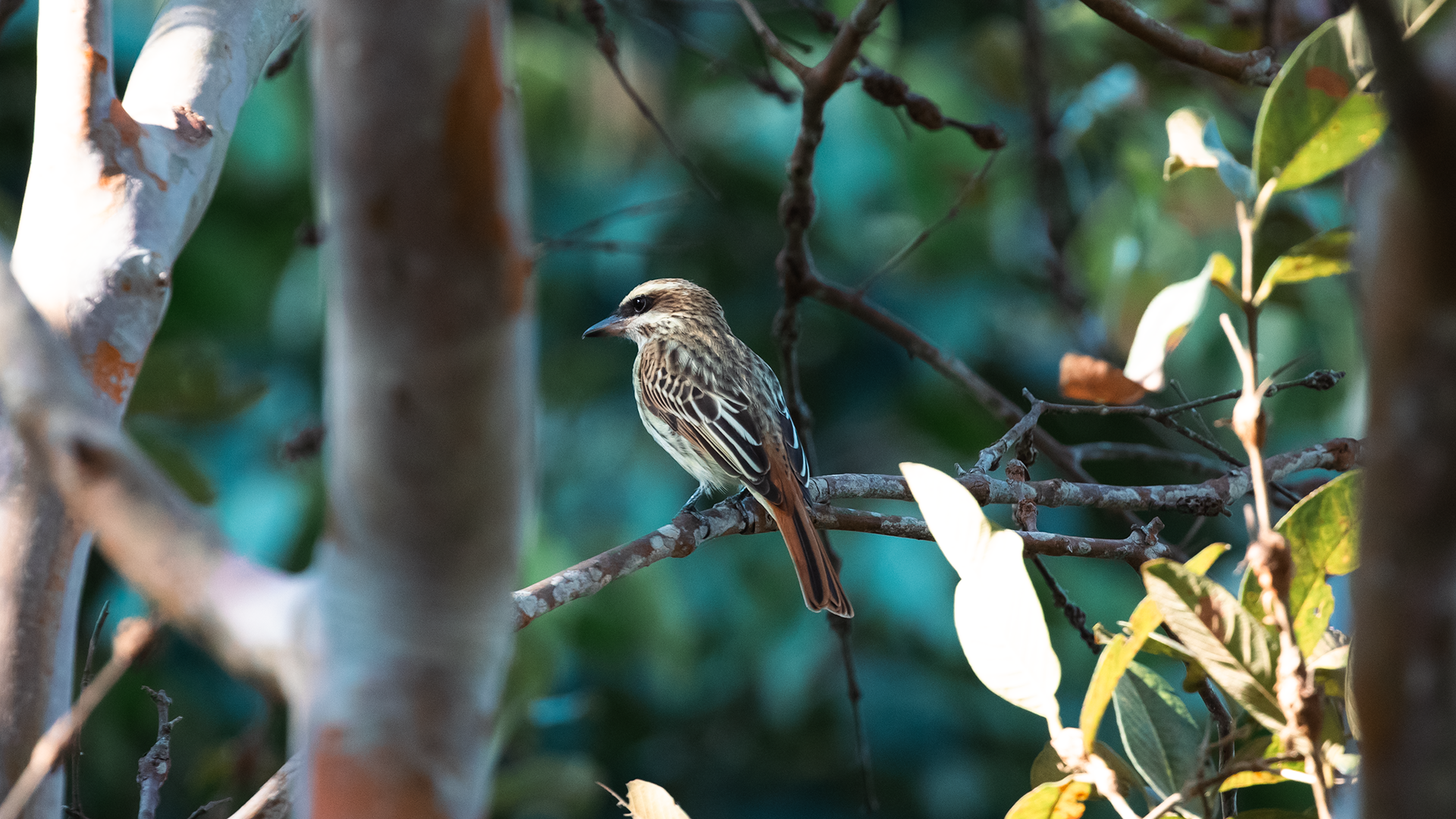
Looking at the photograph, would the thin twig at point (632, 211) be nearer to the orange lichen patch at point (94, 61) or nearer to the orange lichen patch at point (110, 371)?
the orange lichen patch at point (94, 61)

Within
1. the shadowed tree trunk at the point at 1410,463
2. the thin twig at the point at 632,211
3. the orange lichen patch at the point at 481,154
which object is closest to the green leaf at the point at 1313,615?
the shadowed tree trunk at the point at 1410,463

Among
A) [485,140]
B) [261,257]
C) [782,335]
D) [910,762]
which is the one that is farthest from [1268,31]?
[261,257]

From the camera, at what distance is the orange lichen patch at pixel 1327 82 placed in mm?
1476

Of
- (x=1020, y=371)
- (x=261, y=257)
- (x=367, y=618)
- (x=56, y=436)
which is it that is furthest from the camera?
(x=261, y=257)

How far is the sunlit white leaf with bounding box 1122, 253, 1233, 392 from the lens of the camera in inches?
55.6

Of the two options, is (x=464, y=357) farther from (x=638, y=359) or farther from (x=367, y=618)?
(x=638, y=359)

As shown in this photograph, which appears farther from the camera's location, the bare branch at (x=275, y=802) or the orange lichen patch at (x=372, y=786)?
the bare branch at (x=275, y=802)

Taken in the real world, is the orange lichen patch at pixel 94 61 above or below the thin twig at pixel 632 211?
below

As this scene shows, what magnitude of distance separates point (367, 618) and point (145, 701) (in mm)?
6329

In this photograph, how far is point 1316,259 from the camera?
1479 mm

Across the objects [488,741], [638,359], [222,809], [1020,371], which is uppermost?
[1020,371]

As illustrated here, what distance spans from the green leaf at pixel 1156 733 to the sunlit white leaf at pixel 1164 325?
53cm

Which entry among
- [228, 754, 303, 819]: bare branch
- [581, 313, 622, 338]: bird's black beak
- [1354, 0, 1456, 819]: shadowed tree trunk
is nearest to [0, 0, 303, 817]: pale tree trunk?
[228, 754, 303, 819]: bare branch

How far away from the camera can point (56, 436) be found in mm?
1146
